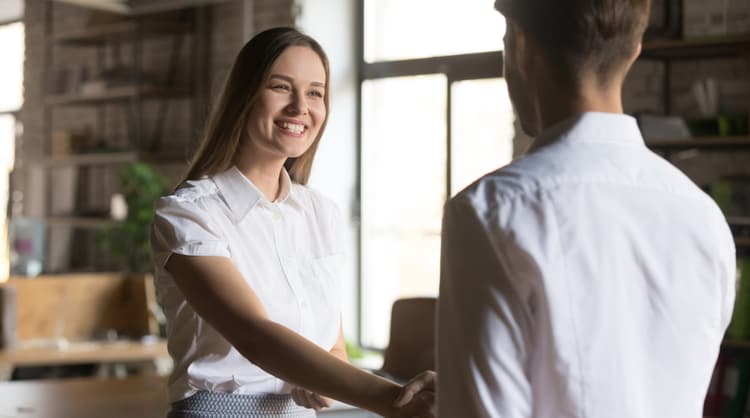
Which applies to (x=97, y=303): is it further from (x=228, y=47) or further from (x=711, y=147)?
(x=711, y=147)

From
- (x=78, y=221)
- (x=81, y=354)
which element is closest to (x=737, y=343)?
(x=81, y=354)

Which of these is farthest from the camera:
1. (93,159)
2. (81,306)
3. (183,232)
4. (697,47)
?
(93,159)

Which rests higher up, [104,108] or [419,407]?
[104,108]

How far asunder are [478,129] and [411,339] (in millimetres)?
4240

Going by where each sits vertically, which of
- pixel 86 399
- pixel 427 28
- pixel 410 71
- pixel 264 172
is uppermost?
pixel 427 28

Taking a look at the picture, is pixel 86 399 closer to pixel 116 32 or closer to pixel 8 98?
pixel 116 32

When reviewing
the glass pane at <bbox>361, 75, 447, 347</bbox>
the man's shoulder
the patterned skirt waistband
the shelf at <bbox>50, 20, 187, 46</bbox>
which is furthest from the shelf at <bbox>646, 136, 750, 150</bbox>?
the shelf at <bbox>50, 20, 187, 46</bbox>

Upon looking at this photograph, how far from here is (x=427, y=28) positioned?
22.4 ft

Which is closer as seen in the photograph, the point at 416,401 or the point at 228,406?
the point at 416,401

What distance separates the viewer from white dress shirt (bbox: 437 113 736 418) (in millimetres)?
1007

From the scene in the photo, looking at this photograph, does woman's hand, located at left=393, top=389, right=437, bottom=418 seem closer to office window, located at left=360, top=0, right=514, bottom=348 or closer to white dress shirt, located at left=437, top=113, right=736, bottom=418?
white dress shirt, located at left=437, top=113, right=736, bottom=418

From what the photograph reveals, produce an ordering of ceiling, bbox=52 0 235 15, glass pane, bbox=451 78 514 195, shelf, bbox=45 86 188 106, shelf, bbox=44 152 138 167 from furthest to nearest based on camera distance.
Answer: shelf, bbox=44 152 138 167
shelf, bbox=45 86 188 106
ceiling, bbox=52 0 235 15
glass pane, bbox=451 78 514 195

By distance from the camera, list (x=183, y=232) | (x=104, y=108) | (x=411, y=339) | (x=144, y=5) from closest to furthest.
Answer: (x=183, y=232), (x=411, y=339), (x=144, y=5), (x=104, y=108)

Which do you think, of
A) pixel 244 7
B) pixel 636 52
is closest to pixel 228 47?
pixel 244 7
